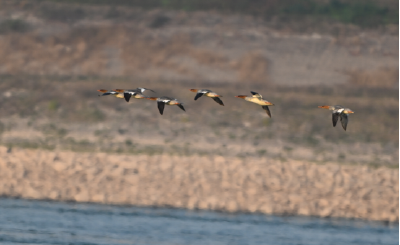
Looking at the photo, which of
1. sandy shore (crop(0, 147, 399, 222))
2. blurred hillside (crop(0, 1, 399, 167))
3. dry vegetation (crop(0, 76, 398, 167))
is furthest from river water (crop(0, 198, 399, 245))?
blurred hillside (crop(0, 1, 399, 167))

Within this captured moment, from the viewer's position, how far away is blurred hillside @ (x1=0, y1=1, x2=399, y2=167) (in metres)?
30.8

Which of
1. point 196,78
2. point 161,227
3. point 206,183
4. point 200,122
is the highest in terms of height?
point 196,78

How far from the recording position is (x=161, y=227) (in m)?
20.4

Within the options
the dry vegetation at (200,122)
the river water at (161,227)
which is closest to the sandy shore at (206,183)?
the river water at (161,227)

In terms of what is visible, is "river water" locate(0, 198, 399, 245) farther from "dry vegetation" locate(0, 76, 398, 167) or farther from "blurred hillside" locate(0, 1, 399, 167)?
"blurred hillside" locate(0, 1, 399, 167)

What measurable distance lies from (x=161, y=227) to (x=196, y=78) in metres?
16.4

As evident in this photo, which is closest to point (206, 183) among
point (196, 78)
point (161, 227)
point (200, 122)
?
point (161, 227)

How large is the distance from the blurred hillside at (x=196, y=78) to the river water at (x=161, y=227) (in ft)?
21.9

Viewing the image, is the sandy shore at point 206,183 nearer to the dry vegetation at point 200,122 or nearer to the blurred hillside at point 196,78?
the dry vegetation at point 200,122

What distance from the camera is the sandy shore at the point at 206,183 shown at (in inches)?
933

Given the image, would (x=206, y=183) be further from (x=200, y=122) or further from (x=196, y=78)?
(x=196, y=78)

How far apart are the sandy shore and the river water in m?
0.71

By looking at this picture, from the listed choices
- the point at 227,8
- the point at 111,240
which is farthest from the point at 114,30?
the point at 111,240

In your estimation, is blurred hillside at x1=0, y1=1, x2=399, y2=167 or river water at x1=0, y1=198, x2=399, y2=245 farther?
blurred hillside at x1=0, y1=1, x2=399, y2=167
